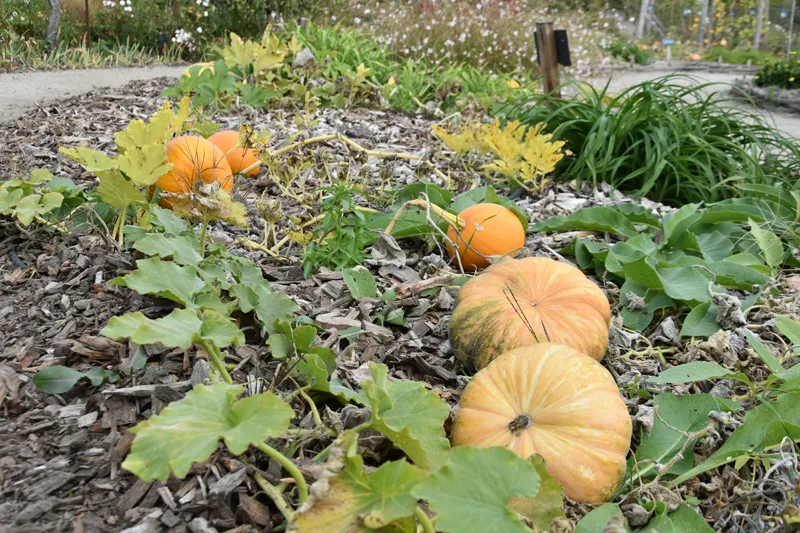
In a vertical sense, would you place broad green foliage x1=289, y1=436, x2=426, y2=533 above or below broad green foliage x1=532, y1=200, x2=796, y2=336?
above

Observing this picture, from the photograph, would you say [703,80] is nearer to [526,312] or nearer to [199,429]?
[526,312]

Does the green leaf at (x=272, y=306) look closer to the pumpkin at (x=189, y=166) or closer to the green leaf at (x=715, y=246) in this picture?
the pumpkin at (x=189, y=166)

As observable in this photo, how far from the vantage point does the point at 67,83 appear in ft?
15.9

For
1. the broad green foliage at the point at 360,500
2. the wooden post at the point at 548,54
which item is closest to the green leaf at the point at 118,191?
the broad green foliage at the point at 360,500

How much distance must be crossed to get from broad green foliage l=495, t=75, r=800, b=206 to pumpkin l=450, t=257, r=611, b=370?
154 centimetres

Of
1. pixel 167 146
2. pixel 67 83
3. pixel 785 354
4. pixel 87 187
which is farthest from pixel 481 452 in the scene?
pixel 67 83

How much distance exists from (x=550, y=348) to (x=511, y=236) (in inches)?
35.9

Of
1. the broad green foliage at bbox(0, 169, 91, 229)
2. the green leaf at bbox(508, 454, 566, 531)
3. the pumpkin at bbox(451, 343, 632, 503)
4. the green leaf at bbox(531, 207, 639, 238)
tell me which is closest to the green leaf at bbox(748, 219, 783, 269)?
the green leaf at bbox(531, 207, 639, 238)

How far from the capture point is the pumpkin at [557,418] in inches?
52.9

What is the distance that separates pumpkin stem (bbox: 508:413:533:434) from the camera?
54.1 inches

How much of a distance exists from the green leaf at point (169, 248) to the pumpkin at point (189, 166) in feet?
2.11

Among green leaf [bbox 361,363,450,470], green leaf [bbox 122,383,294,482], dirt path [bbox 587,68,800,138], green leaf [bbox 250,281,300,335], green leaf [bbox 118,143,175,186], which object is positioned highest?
green leaf [bbox 118,143,175,186]

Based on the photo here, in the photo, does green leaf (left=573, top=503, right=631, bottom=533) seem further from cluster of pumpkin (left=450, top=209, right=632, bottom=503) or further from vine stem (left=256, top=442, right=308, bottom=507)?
vine stem (left=256, top=442, right=308, bottom=507)

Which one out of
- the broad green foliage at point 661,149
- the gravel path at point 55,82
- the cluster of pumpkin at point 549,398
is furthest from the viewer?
the gravel path at point 55,82
